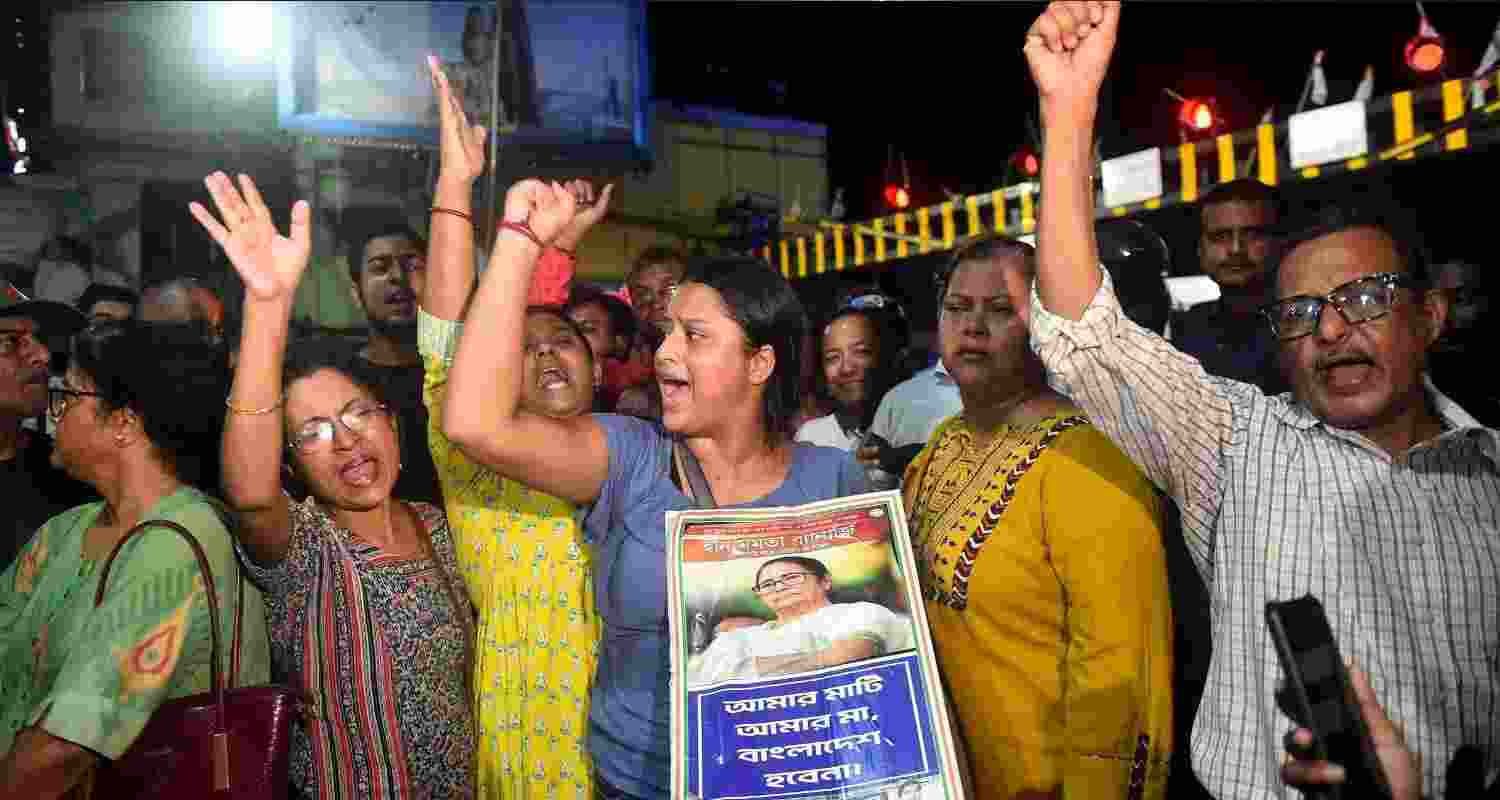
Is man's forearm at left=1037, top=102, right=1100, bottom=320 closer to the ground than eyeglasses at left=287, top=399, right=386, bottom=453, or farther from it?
farther from it

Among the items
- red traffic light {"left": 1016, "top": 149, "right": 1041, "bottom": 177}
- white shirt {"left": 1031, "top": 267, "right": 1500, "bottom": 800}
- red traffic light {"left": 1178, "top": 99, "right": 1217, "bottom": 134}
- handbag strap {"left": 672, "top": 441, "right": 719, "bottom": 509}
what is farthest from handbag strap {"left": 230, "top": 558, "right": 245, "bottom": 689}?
red traffic light {"left": 1178, "top": 99, "right": 1217, "bottom": 134}

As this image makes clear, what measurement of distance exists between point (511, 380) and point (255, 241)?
0.78m

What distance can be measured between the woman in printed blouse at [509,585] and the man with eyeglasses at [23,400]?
4.90 feet

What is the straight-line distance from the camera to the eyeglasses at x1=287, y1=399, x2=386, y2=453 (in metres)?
2.57

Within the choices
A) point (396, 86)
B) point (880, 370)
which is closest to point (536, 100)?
point (396, 86)

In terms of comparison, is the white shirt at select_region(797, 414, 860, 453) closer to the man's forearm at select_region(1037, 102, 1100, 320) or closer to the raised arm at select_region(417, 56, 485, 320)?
the raised arm at select_region(417, 56, 485, 320)

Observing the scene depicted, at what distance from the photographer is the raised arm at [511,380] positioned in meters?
2.01

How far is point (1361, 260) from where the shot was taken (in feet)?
6.27

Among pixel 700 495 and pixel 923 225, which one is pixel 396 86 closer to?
pixel 923 225

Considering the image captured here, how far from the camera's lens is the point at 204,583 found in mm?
2189

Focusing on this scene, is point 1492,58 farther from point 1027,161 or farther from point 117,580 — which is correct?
point 117,580

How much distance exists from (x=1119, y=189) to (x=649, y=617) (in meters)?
10.1

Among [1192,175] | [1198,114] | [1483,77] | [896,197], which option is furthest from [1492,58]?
[896,197]

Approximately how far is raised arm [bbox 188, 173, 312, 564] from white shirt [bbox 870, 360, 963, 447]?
7.38 ft
